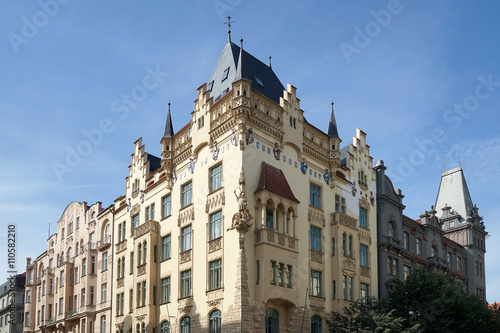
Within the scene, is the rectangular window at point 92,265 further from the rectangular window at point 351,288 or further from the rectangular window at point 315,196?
the rectangular window at point 351,288

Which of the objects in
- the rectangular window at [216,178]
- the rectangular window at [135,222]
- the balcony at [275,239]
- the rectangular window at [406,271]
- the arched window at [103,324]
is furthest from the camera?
the arched window at [103,324]

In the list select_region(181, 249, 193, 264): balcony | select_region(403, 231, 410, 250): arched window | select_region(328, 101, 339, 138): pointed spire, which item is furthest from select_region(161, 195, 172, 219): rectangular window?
select_region(403, 231, 410, 250): arched window

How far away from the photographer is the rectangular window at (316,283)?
4422 cm

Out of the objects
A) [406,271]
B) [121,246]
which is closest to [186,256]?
[121,246]

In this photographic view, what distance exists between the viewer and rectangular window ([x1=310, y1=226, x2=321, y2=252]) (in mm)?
45312

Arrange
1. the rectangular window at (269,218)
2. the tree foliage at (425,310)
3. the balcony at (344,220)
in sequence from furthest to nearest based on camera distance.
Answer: the balcony at (344,220), the tree foliage at (425,310), the rectangular window at (269,218)

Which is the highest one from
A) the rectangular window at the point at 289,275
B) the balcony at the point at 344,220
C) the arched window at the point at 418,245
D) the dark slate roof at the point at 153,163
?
the dark slate roof at the point at 153,163

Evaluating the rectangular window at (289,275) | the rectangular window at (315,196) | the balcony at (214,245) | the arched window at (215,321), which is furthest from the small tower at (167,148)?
the rectangular window at (289,275)

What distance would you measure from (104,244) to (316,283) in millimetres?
22713

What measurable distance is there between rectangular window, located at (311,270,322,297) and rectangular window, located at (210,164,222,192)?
8.88 m

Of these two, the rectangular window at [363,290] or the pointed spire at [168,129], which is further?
the pointed spire at [168,129]

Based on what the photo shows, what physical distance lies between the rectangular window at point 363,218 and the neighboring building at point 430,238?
1711mm

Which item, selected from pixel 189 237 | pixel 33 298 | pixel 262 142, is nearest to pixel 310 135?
pixel 262 142

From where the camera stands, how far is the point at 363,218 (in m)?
51.5
